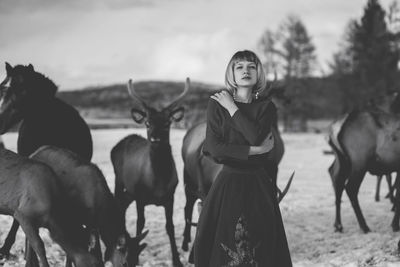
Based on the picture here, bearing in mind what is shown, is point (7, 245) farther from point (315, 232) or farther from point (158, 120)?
point (315, 232)

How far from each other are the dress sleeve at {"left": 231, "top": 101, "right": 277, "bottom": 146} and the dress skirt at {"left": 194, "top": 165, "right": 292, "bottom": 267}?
257 millimetres

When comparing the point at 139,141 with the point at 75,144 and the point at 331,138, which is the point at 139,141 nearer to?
the point at 75,144

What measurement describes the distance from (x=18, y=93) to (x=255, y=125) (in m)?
→ 3.24

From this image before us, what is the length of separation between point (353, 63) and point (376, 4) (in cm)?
423

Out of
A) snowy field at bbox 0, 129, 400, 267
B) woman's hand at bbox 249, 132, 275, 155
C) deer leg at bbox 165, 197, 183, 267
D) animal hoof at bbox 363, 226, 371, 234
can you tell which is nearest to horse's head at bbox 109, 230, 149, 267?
snowy field at bbox 0, 129, 400, 267

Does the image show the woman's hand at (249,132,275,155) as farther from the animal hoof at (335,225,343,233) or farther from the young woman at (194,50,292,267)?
the animal hoof at (335,225,343,233)

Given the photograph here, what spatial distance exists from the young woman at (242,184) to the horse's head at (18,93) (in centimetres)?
287

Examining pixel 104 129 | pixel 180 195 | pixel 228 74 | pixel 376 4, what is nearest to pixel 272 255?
pixel 228 74

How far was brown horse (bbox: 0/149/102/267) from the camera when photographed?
13.2ft

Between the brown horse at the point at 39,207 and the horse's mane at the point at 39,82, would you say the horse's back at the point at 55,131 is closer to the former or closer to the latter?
the horse's mane at the point at 39,82

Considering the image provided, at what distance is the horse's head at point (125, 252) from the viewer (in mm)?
4168

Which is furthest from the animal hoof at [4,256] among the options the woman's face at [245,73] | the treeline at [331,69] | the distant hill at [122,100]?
the distant hill at [122,100]

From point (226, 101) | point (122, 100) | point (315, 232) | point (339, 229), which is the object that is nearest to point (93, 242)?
point (226, 101)

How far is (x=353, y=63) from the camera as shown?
1221 inches
